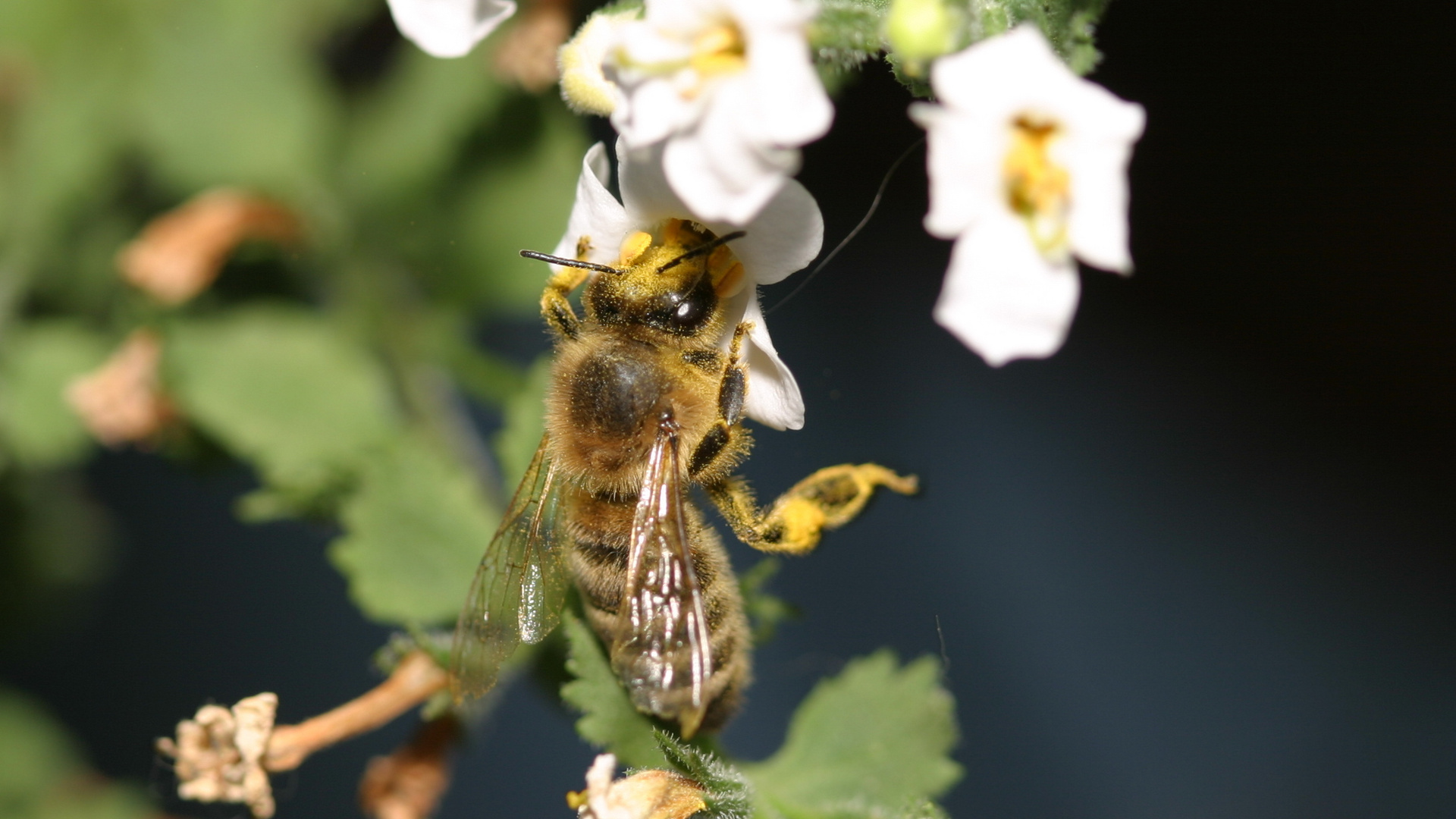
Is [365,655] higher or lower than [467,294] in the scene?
A: lower

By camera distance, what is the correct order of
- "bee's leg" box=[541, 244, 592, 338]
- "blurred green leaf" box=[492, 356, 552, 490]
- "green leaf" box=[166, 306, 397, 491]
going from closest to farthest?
"bee's leg" box=[541, 244, 592, 338] → "blurred green leaf" box=[492, 356, 552, 490] → "green leaf" box=[166, 306, 397, 491]

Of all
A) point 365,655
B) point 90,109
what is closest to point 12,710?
point 365,655

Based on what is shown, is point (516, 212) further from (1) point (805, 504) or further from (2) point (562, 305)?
(1) point (805, 504)

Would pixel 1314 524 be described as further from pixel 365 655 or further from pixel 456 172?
pixel 365 655

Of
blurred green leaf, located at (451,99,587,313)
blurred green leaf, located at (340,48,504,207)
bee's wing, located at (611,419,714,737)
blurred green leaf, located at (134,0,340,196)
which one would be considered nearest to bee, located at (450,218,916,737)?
bee's wing, located at (611,419,714,737)

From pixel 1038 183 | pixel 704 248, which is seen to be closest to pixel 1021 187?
pixel 1038 183

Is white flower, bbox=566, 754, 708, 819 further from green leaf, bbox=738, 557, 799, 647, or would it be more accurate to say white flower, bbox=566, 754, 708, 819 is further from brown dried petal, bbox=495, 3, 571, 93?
brown dried petal, bbox=495, 3, 571, 93
